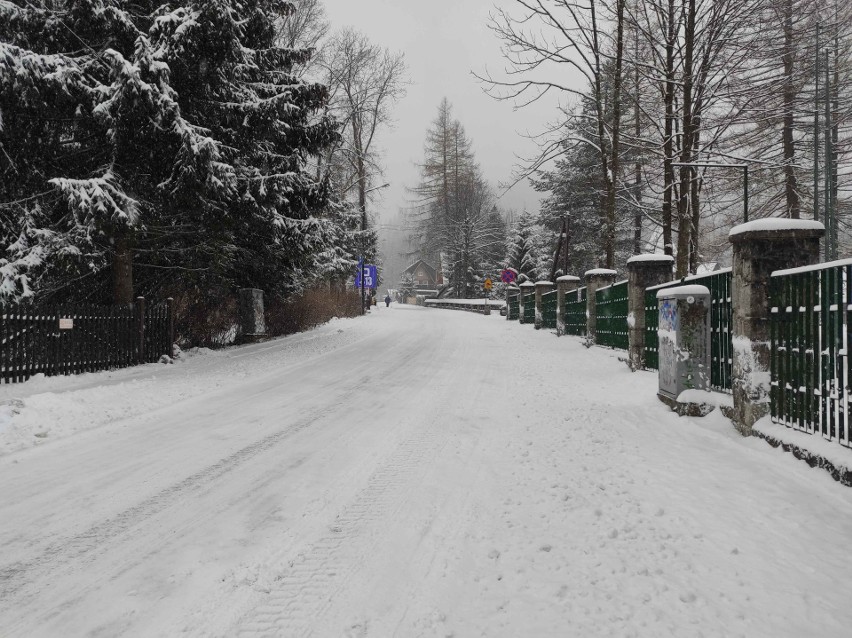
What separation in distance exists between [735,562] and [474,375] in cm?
652

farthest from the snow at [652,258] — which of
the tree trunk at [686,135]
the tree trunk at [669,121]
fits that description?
the tree trunk at [669,121]

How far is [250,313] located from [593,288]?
10.00 metres

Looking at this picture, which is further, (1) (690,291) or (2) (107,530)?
Answer: (1) (690,291)

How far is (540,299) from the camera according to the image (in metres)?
20.7

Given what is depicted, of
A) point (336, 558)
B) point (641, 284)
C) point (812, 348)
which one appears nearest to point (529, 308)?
point (641, 284)

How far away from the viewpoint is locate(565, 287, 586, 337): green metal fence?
15.0 metres

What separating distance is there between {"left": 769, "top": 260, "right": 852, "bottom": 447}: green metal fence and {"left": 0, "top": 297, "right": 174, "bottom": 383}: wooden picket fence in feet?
35.5

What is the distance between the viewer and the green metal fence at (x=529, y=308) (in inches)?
907

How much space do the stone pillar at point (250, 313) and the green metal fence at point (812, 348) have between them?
1313 centimetres

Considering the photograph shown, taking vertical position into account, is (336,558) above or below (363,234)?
below

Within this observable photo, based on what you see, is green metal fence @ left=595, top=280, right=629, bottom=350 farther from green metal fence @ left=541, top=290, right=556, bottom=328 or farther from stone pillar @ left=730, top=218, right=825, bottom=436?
stone pillar @ left=730, top=218, right=825, bottom=436

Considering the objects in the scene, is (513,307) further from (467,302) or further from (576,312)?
(467,302)

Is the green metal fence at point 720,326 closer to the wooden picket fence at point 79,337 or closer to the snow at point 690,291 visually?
the snow at point 690,291

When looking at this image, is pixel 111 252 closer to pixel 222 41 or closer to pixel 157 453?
pixel 222 41
